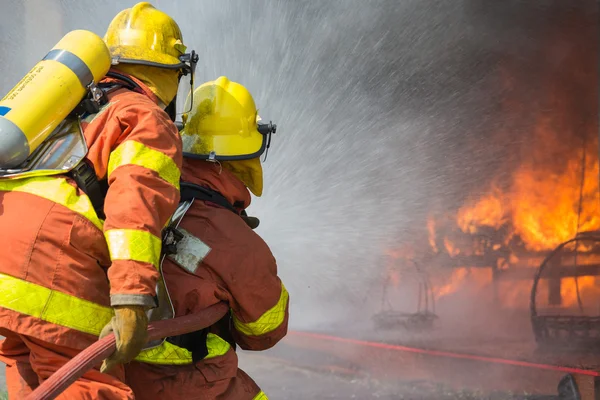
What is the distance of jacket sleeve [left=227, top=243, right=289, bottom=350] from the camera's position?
2.86 metres

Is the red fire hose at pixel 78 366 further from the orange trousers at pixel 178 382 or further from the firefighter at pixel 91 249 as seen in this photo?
the orange trousers at pixel 178 382

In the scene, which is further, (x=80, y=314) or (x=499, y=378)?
→ (x=499, y=378)

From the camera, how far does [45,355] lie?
7.54 ft

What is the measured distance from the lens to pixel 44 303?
2246mm

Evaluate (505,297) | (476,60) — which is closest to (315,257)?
(505,297)

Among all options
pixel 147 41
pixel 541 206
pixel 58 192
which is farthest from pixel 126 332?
pixel 541 206

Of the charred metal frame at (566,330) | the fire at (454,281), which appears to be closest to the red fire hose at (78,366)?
the charred metal frame at (566,330)

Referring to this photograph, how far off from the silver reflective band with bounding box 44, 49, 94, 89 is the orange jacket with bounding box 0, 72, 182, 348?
15 centimetres

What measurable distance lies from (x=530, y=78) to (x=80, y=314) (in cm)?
987

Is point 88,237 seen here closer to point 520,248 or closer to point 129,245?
point 129,245

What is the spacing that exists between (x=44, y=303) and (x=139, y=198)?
1.26 ft

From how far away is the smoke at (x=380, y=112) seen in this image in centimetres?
1029

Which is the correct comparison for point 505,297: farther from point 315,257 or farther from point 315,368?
point 315,368

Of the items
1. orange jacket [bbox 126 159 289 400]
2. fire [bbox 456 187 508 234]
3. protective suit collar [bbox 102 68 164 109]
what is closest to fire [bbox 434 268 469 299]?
fire [bbox 456 187 508 234]
